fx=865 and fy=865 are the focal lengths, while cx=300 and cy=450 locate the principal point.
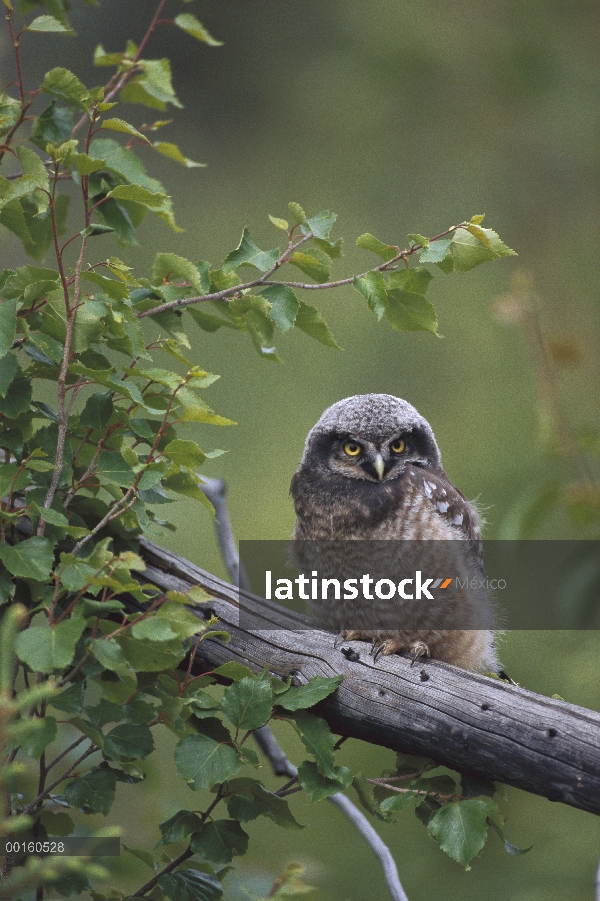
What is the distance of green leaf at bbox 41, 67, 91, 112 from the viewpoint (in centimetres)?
154

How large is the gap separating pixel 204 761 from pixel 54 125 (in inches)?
47.8

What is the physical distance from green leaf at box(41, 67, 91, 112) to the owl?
108 centimetres

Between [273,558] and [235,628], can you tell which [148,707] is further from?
[273,558]

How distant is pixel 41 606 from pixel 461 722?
0.78 metres

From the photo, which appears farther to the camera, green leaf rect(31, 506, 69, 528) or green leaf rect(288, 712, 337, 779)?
green leaf rect(288, 712, 337, 779)

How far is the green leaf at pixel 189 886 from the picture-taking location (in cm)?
143

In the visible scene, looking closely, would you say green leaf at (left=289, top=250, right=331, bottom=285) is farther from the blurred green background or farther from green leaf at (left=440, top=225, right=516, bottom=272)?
the blurred green background

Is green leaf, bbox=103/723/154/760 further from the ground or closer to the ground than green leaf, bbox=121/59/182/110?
closer to the ground

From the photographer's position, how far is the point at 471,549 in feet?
7.88

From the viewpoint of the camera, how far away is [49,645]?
1.15 meters

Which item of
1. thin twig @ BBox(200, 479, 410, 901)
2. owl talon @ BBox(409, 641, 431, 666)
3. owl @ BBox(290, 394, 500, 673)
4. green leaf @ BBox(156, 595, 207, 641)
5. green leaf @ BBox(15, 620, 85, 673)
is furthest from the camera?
owl @ BBox(290, 394, 500, 673)

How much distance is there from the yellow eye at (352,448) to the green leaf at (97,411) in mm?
992

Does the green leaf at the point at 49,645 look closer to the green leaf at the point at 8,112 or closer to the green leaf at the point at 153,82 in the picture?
the green leaf at the point at 8,112

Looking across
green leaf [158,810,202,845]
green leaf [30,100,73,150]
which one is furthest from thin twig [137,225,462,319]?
green leaf [158,810,202,845]
